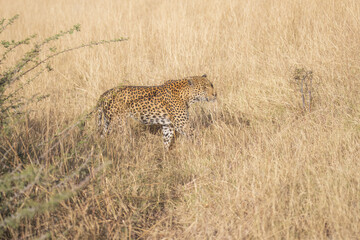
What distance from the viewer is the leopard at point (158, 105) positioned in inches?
180

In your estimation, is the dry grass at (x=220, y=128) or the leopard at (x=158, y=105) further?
the leopard at (x=158, y=105)

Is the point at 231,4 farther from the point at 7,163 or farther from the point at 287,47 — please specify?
→ the point at 7,163

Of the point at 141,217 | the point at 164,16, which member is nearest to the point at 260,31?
the point at 164,16

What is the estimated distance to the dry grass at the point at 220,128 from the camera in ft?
9.96

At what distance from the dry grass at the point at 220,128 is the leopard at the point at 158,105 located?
22 cm

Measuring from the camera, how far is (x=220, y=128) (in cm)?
478

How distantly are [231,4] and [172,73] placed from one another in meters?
2.72

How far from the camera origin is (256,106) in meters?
5.40

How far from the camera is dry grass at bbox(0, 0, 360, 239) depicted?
9.96 feet

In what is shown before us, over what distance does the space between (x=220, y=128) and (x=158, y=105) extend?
826 mm

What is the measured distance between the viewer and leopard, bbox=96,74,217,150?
4.57 m

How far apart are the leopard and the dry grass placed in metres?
0.22

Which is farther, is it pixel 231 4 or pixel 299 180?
Result: pixel 231 4

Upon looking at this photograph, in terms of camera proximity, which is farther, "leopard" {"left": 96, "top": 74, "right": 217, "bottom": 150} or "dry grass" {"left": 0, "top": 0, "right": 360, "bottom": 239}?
"leopard" {"left": 96, "top": 74, "right": 217, "bottom": 150}
